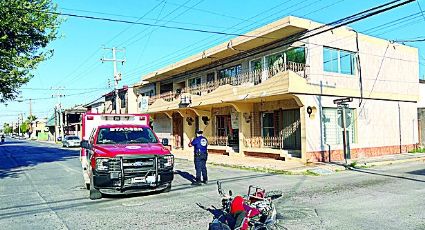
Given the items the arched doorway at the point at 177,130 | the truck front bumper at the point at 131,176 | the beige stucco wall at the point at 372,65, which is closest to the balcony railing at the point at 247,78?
the beige stucco wall at the point at 372,65

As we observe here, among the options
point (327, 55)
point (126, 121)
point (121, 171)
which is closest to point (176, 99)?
point (327, 55)

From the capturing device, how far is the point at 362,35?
20062mm

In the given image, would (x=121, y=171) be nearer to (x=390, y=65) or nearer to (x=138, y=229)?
(x=138, y=229)

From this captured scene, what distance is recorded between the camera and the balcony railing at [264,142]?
19330mm

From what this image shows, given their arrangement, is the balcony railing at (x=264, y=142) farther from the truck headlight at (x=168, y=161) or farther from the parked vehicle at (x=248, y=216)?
the parked vehicle at (x=248, y=216)

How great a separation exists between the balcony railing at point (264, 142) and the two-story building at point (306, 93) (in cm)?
6

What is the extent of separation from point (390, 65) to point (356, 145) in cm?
591

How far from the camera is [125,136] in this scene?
10578 mm

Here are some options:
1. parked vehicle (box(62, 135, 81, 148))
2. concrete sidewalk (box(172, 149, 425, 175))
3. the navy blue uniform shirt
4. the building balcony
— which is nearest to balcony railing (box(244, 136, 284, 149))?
concrete sidewalk (box(172, 149, 425, 175))

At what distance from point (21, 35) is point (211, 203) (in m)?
10.00

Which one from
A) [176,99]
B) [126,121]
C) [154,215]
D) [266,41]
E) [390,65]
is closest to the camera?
[154,215]

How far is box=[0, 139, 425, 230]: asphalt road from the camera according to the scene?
682 centimetres

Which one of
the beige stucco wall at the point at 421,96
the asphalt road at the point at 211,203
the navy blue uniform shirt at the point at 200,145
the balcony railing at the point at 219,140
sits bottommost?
the asphalt road at the point at 211,203

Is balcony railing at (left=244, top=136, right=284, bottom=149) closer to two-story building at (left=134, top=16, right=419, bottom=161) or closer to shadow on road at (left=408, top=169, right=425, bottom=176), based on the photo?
two-story building at (left=134, top=16, right=419, bottom=161)
